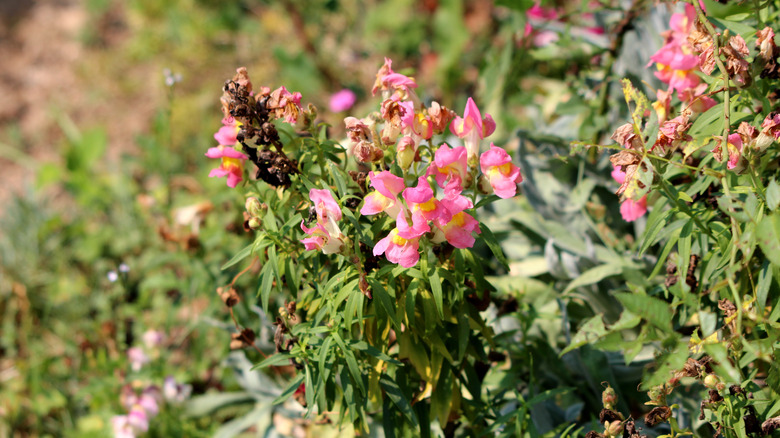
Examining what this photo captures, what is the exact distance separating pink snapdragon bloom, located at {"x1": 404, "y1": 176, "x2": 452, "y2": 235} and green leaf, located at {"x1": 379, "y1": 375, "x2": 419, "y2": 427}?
0.41 m

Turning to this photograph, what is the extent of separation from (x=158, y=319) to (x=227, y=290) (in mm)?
1216

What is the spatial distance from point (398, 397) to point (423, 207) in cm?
46

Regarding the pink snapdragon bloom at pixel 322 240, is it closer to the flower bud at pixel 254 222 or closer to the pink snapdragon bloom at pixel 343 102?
the flower bud at pixel 254 222

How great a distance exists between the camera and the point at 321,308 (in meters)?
1.32

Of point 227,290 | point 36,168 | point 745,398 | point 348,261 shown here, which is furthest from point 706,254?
point 36,168

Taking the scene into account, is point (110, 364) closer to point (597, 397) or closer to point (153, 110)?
point (597, 397)

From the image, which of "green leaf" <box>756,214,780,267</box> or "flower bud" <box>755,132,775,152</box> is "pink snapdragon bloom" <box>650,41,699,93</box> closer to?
"flower bud" <box>755,132,775,152</box>

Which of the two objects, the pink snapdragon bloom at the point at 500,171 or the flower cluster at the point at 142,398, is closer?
the pink snapdragon bloom at the point at 500,171

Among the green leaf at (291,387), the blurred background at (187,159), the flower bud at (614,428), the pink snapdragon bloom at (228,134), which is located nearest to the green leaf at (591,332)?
the blurred background at (187,159)

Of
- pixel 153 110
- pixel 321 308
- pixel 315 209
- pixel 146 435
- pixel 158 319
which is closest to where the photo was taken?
pixel 315 209

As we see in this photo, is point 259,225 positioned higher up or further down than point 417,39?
further down

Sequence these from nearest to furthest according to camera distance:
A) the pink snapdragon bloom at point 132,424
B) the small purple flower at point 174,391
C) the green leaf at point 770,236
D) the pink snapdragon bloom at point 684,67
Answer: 1. the green leaf at point 770,236
2. the pink snapdragon bloom at point 684,67
3. the pink snapdragon bloom at point 132,424
4. the small purple flower at point 174,391

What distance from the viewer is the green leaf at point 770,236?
3.23 feet

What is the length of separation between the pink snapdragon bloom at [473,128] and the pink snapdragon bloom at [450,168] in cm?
6
